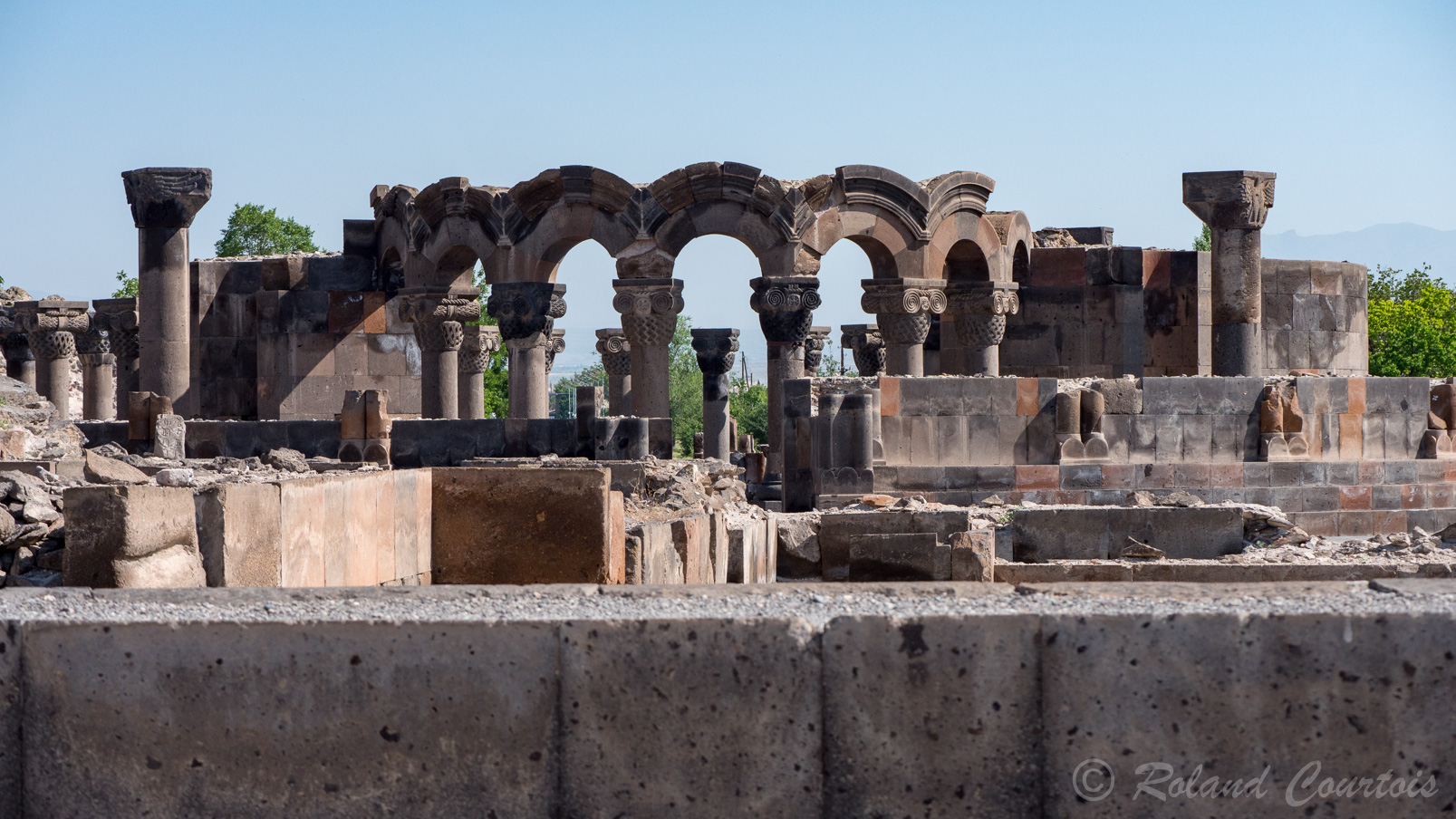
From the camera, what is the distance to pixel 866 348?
83.9 feet

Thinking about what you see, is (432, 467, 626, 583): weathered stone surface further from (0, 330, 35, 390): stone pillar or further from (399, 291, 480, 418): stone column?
(0, 330, 35, 390): stone pillar

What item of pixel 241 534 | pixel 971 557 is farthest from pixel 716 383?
pixel 241 534

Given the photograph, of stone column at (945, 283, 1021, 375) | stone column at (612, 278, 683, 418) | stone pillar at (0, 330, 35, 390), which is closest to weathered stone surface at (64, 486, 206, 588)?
stone column at (612, 278, 683, 418)

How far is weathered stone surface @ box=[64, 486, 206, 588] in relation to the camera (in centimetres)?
475

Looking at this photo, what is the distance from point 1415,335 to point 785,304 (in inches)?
1118

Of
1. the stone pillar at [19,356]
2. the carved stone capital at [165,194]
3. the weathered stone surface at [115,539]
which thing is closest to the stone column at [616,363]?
the carved stone capital at [165,194]

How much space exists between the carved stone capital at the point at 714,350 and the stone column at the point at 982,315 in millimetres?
3138

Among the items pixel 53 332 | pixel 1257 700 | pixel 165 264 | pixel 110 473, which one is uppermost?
pixel 165 264

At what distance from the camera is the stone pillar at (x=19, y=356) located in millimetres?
26484

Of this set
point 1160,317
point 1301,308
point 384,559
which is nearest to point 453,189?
point 1160,317

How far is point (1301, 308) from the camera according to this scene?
1817cm

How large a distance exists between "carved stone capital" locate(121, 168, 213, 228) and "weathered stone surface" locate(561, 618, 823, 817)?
1492 centimetres

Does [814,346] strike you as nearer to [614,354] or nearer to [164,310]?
[614,354]

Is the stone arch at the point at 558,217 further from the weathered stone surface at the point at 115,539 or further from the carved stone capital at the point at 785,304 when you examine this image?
the weathered stone surface at the point at 115,539
